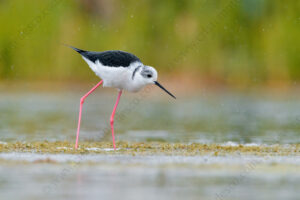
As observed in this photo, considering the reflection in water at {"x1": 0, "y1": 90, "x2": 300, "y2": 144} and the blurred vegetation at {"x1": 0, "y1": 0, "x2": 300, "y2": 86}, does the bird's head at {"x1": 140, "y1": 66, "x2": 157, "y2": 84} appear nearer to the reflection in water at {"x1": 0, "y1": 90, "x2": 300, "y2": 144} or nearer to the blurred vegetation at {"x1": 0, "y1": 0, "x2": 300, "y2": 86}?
the reflection in water at {"x1": 0, "y1": 90, "x2": 300, "y2": 144}

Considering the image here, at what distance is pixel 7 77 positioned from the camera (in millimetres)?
23078

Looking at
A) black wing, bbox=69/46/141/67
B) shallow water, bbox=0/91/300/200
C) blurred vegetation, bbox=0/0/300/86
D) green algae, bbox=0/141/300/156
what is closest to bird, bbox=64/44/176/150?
black wing, bbox=69/46/141/67

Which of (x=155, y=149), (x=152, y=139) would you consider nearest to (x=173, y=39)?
(x=152, y=139)

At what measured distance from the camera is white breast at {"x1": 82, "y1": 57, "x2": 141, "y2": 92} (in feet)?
33.7

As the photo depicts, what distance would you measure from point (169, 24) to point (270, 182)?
15.6 meters

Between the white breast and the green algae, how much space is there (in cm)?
89

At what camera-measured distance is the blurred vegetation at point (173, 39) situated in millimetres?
21406

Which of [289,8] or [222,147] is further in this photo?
[289,8]

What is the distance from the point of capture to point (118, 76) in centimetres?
1032

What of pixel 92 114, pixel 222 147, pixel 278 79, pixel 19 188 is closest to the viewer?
pixel 19 188

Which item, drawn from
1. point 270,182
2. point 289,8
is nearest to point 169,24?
point 289,8

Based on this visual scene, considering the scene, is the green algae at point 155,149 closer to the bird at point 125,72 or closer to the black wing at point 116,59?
the bird at point 125,72

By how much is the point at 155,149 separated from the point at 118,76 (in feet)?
3.91

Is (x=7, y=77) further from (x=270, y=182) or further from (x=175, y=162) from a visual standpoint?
(x=270, y=182)
